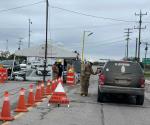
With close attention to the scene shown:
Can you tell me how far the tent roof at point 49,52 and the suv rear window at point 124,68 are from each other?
18.6 meters

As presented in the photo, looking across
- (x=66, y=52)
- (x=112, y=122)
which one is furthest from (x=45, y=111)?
(x=66, y=52)

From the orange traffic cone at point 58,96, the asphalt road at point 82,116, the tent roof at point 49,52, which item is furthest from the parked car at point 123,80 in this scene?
the tent roof at point 49,52

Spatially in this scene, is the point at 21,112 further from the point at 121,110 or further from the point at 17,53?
the point at 17,53

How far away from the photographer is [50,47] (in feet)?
128

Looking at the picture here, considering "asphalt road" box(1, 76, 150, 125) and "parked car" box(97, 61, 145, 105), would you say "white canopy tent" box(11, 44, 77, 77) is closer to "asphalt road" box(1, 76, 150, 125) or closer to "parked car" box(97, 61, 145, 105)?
"parked car" box(97, 61, 145, 105)

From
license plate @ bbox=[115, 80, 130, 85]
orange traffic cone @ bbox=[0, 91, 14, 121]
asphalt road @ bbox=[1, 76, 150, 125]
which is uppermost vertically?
license plate @ bbox=[115, 80, 130, 85]

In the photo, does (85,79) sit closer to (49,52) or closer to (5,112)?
(5,112)

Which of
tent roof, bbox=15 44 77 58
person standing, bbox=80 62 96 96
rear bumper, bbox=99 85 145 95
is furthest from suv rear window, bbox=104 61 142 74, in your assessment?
tent roof, bbox=15 44 77 58

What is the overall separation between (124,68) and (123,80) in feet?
1.77

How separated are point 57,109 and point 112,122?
10.1 feet

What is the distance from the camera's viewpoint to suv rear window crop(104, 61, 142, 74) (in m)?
19.5

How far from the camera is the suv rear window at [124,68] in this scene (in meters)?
19.5

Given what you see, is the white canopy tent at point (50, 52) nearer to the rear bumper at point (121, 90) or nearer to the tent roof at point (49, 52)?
the tent roof at point (49, 52)

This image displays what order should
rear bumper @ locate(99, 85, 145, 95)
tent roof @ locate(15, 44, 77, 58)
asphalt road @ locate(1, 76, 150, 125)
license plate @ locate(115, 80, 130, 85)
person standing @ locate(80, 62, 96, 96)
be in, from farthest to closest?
1. tent roof @ locate(15, 44, 77, 58)
2. person standing @ locate(80, 62, 96, 96)
3. license plate @ locate(115, 80, 130, 85)
4. rear bumper @ locate(99, 85, 145, 95)
5. asphalt road @ locate(1, 76, 150, 125)
